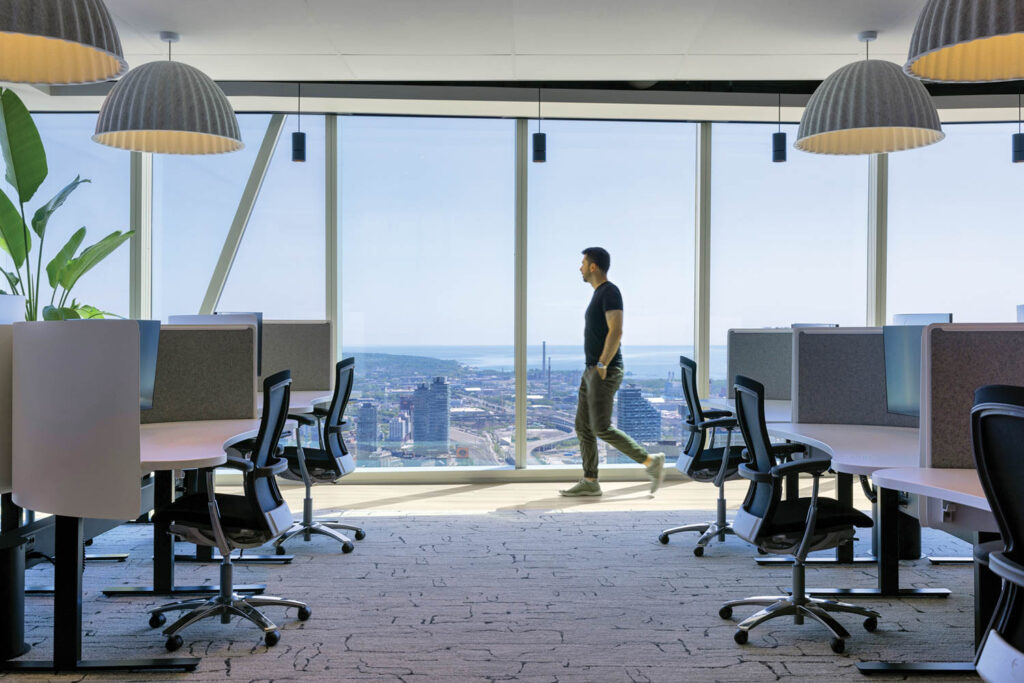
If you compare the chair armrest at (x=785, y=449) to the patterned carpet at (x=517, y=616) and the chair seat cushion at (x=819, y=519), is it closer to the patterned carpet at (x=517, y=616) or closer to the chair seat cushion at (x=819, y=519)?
the chair seat cushion at (x=819, y=519)

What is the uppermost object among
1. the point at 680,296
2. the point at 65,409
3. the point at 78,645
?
the point at 680,296

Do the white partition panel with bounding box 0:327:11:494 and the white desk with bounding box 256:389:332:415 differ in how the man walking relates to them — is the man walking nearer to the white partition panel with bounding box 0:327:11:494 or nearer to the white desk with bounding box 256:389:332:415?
the white desk with bounding box 256:389:332:415

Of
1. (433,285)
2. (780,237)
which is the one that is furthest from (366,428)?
(780,237)

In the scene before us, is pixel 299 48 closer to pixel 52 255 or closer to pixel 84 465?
pixel 52 255

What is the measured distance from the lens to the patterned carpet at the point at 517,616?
8.04ft

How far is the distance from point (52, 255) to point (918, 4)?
5370mm

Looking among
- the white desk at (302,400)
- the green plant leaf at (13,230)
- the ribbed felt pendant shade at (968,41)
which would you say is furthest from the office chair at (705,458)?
the green plant leaf at (13,230)

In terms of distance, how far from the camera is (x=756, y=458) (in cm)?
264

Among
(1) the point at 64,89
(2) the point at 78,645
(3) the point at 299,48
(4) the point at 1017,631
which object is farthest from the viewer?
(1) the point at 64,89

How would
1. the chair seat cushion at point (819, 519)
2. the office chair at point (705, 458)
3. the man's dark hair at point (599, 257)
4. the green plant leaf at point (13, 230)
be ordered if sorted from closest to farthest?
1. the chair seat cushion at point (819, 519)
2. the office chair at point (705, 458)
3. the green plant leaf at point (13, 230)
4. the man's dark hair at point (599, 257)

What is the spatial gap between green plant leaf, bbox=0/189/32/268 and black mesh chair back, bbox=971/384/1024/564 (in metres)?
4.45

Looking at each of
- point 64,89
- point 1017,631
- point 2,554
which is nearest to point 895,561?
point 1017,631

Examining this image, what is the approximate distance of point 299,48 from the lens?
4.43 m

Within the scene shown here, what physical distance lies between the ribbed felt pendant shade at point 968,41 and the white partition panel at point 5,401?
2760 mm
